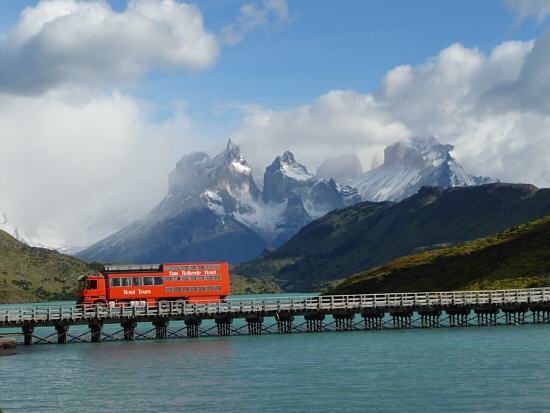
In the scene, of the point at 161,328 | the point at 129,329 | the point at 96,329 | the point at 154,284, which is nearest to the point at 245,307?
the point at 161,328

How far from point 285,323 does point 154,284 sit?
733 inches

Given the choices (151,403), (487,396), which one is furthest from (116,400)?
(487,396)

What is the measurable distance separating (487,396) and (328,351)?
32283mm

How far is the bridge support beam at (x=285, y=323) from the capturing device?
371 ft

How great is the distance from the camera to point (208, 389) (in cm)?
6669

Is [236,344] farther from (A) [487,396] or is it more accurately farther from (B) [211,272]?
(A) [487,396]

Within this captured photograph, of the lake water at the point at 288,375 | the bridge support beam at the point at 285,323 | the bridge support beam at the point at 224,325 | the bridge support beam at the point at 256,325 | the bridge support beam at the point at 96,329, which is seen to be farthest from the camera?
the bridge support beam at the point at 256,325

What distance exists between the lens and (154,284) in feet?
393

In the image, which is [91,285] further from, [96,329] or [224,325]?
[224,325]

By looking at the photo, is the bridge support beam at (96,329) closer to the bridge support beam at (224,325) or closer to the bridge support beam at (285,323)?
the bridge support beam at (224,325)

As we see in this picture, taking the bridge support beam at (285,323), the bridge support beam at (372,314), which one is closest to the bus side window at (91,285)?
the bridge support beam at (285,323)

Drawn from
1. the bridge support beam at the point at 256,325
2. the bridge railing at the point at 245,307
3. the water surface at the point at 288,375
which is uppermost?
the bridge railing at the point at 245,307

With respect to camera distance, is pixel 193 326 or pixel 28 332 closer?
pixel 28 332

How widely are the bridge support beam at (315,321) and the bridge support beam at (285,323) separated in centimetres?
214
